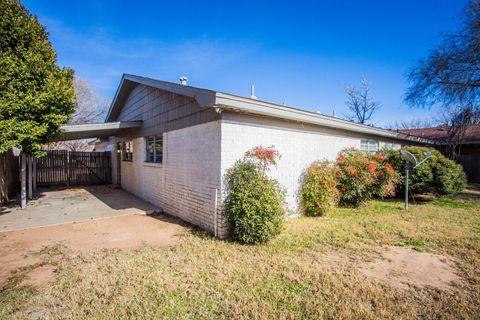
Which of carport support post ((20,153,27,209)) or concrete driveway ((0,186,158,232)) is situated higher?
carport support post ((20,153,27,209))

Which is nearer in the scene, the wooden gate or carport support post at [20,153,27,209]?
carport support post at [20,153,27,209]

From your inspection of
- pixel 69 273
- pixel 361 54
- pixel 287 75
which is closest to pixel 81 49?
pixel 287 75

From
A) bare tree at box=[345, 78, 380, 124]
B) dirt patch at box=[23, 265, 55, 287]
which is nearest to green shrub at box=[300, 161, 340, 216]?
dirt patch at box=[23, 265, 55, 287]

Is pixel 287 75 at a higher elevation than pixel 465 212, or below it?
higher

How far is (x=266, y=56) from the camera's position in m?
11.0

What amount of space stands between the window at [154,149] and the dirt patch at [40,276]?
4.92m

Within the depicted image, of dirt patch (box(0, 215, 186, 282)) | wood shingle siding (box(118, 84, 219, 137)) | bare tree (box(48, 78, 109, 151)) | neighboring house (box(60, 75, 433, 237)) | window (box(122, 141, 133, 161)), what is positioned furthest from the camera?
bare tree (box(48, 78, 109, 151))

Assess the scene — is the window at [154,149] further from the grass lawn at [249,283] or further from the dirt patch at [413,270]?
the dirt patch at [413,270]

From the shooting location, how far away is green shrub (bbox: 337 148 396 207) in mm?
7633

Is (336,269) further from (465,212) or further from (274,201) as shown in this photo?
(465,212)

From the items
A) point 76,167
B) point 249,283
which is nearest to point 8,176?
point 76,167

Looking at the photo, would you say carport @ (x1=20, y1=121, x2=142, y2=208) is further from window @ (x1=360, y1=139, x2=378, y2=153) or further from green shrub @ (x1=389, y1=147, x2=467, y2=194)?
green shrub @ (x1=389, y1=147, x2=467, y2=194)

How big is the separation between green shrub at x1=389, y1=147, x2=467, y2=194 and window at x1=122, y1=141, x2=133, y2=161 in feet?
39.8

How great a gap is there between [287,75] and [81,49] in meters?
11.3
